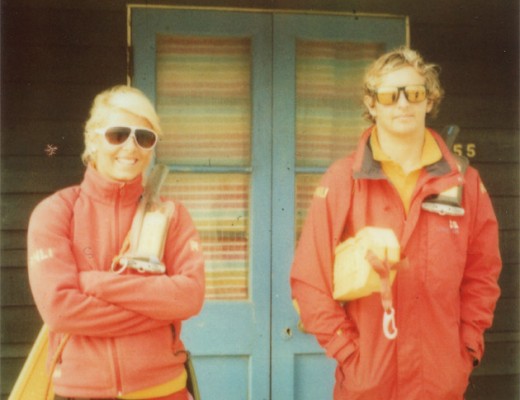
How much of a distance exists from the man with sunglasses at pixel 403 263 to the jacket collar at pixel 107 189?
613mm

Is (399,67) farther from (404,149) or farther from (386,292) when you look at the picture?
(386,292)

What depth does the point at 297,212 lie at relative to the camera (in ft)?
10.2

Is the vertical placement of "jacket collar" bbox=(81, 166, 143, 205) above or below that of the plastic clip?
above

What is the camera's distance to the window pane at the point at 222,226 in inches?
121

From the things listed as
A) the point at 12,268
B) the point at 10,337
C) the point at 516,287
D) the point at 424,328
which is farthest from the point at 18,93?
the point at 516,287

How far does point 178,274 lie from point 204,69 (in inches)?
51.4

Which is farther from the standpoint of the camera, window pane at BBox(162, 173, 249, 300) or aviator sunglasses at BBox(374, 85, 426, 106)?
window pane at BBox(162, 173, 249, 300)

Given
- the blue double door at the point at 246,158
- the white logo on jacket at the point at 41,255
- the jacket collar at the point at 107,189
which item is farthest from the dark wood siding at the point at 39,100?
the white logo on jacket at the point at 41,255

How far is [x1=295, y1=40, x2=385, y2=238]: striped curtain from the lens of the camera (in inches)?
122

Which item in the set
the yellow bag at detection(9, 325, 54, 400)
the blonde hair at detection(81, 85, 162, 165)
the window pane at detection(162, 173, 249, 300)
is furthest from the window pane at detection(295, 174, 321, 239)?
the yellow bag at detection(9, 325, 54, 400)

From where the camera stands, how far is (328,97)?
10.3ft

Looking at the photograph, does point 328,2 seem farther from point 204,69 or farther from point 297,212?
point 297,212

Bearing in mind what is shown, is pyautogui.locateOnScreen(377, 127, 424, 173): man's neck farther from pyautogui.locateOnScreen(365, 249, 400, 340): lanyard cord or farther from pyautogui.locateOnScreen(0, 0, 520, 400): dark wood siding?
pyautogui.locateOnScreen(0, 0, 520, 400): dark wood siding

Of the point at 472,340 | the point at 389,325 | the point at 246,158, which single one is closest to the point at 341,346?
the point at 389,325
